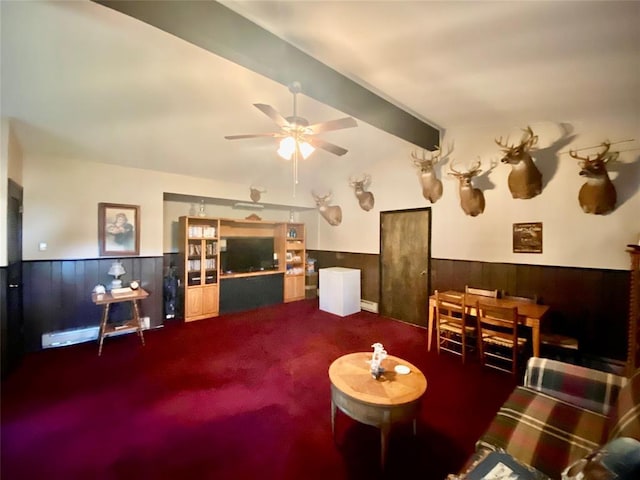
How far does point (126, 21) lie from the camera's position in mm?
2023

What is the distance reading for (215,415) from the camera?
7.61 ft

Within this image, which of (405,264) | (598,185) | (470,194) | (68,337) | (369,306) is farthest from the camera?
(369,306)

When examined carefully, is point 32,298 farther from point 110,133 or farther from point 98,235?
point 110,133

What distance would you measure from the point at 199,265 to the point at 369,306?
133 inches

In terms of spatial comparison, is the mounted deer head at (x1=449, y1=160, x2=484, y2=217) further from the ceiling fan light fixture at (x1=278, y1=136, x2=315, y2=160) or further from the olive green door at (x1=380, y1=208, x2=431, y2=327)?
the ceiling fan light fixture at (x1=278, y1=136, x2=315, y2=160)

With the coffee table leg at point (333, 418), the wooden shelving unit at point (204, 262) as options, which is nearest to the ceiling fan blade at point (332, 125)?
the coffee table leg at point (333, 418)

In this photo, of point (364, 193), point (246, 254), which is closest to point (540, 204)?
point (364, 193)

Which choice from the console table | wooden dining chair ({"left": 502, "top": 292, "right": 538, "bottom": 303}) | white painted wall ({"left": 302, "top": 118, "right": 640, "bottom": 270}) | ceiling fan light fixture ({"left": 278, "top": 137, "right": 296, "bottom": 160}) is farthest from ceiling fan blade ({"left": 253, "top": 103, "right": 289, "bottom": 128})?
wooden dining chair ({"left": 502, "top": 292, "right": 538, "bottom": 303})

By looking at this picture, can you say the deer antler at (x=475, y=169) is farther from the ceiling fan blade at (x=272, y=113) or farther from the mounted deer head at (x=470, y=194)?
the ceiling fan blade at (x=272, y=113)

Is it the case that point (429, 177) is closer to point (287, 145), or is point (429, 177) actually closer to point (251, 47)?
point (287, 145)

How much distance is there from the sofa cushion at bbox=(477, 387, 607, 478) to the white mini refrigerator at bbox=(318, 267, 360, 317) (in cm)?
352

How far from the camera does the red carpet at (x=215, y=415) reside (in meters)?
1.82

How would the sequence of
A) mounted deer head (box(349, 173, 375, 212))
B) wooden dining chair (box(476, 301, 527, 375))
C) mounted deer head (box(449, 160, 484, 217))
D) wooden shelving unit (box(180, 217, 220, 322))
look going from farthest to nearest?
mounted deer head (box(349, 173, 375, 212)) < wooden shelving unit (box(180, 217, 220, 322)) < mounted deer head (box(449, 160, 484, 217)) < wooden dining chair (box(476, 301, 527, 375))

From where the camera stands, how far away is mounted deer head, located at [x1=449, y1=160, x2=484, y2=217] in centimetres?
391
